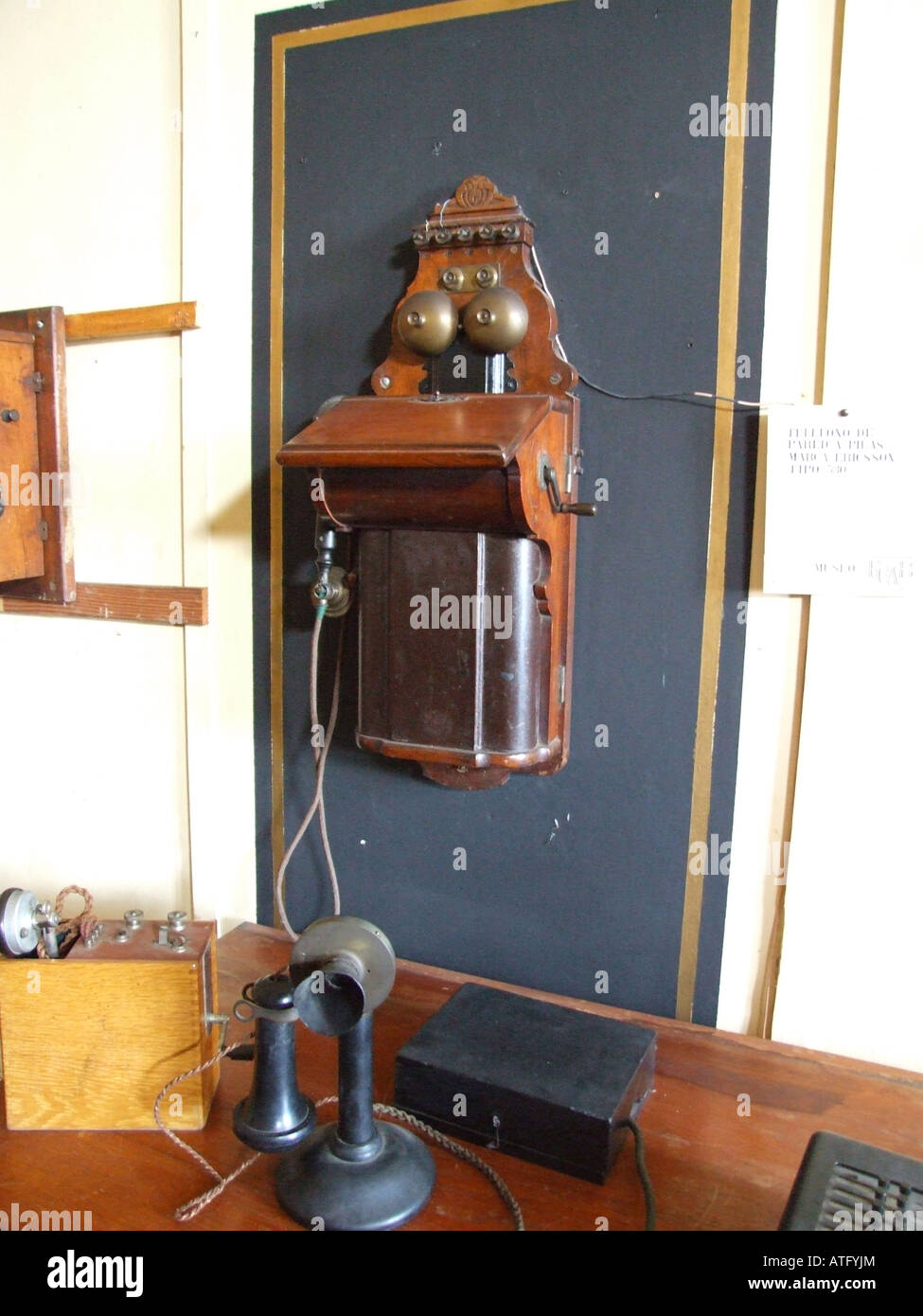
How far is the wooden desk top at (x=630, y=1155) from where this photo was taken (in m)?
0.99

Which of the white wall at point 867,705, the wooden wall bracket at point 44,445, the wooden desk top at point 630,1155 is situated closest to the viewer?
the wooden desk top at point 630,1155

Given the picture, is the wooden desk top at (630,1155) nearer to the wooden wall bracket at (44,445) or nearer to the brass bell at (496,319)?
the wooden wall bracket at (44,445)

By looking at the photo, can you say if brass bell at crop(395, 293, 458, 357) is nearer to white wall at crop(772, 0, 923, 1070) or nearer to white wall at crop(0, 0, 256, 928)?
white wall at crop(0, 0, 256, 928)

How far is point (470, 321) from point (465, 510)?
0.28m

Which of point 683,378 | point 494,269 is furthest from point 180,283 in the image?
point 683,378

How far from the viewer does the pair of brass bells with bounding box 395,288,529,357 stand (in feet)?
4.00

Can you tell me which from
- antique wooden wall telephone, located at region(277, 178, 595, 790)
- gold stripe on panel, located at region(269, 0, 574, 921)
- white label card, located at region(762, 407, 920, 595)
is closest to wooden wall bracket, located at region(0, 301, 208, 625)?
gold stripe on panel, located at region(269, 0, 574, 921)

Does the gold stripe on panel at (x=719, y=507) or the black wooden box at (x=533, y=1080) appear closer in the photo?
the black wooden box at (x=533, y=1080)

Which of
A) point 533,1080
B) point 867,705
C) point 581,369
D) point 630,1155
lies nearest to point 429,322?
point 581,369

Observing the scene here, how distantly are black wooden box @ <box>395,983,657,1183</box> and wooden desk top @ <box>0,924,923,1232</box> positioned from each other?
35 millimetres

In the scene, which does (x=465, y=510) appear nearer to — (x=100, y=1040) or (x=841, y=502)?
(x=841, y=502)

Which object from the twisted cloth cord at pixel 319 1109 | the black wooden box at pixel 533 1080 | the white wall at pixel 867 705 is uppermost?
the white wall at pixel 867 705

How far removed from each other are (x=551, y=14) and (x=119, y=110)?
733mm

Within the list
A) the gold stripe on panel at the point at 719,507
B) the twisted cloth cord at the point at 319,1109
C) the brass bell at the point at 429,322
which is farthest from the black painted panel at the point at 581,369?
the twisted cloth cord at the point at 319,1109
